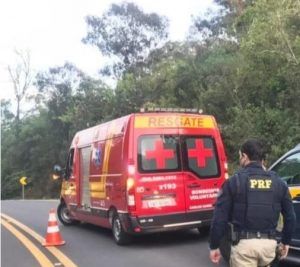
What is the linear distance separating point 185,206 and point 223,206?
5935mm

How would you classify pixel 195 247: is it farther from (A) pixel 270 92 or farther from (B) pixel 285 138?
(A) pixel 270 92

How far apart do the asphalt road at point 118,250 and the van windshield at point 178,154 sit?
1.34 metres

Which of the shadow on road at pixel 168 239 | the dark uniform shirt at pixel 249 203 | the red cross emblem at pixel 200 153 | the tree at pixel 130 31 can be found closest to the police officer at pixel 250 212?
the dark uniform shirt at pixel 249 203

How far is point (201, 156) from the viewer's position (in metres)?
10.9

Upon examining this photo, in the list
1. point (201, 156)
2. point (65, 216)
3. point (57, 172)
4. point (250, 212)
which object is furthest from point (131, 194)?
point (250, 212)

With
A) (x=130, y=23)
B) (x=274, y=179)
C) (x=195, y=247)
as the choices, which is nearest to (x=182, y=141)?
(x=195, y=247)

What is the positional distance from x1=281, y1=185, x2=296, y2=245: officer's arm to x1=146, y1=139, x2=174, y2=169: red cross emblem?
18.9 feet

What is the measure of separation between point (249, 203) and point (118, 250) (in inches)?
238

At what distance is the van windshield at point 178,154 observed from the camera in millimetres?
10562

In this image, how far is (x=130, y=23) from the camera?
4700 centimetres

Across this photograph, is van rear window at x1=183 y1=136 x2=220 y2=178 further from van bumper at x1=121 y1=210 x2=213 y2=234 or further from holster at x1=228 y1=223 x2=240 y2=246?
holster at x1=228 y1=223 x2=240 y2=246

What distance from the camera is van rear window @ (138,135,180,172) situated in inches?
414

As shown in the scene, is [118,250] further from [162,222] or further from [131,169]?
[131,169]

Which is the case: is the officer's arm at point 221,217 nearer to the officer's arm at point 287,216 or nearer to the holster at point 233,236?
the holster at point 233,236
